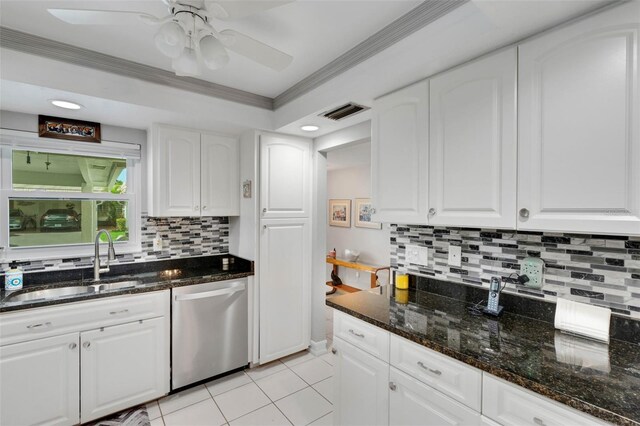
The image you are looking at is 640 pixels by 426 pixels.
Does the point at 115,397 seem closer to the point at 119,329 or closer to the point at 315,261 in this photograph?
the point at 119,329

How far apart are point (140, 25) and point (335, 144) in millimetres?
1605

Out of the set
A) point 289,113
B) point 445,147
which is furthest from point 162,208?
point 445,147

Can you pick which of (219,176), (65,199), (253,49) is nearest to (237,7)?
(253,49)

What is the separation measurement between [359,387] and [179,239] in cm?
208

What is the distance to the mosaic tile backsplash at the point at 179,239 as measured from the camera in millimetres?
2627

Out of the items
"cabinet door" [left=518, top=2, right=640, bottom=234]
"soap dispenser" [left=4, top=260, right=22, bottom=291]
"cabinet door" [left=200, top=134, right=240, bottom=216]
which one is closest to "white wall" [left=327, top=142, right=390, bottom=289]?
"cabinet door" [left=200, top=134, right=240, bottom=216]

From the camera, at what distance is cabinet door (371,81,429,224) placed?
1.67 meters

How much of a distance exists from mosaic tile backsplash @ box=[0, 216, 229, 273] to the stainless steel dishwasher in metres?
0.59

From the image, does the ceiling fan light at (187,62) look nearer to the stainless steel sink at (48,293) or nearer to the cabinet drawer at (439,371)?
the cabinet drawer at (439,371)

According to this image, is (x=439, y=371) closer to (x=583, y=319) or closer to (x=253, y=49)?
(x=583, y=319)

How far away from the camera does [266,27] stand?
5.37ft


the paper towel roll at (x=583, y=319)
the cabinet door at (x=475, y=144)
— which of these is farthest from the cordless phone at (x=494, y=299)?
the cabinet door at (x=475, y=144)

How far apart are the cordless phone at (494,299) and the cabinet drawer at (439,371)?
476 mm

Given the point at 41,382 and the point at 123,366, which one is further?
the point at 123,366
